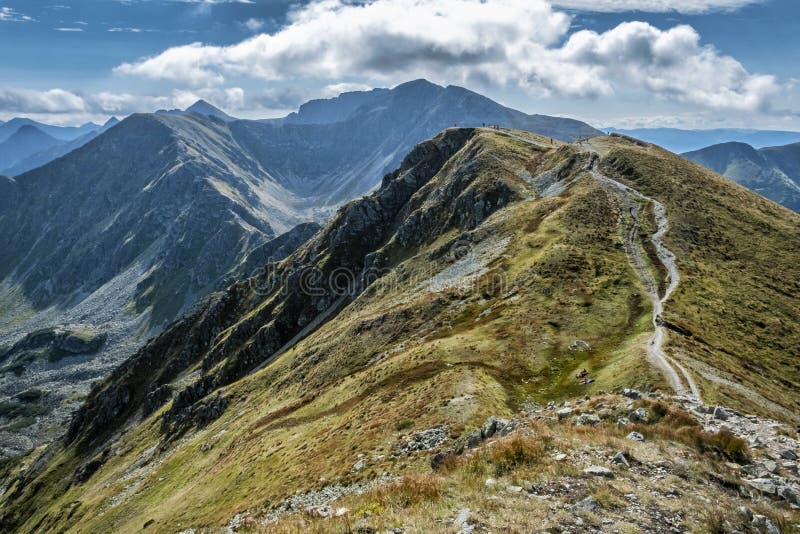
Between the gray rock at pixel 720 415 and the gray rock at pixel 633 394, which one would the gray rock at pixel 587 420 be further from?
the gray rock at pixel 720 415

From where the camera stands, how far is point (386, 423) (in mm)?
43062

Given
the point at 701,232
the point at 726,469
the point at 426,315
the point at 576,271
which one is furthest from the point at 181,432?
the point at 701,232

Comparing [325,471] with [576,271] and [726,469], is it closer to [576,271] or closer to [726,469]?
[726,469]

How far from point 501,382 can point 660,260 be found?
47.4 metres

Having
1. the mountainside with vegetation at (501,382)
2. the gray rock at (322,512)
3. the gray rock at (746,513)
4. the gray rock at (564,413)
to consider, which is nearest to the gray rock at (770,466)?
the mountainside with vegetation at (501,382)

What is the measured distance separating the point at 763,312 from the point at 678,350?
28.9 meters

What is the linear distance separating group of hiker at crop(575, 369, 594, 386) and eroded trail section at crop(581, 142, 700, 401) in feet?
20.7

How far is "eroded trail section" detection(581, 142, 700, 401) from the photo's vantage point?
41.0 meters

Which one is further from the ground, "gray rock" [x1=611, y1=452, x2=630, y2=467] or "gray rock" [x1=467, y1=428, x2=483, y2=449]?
"gray rock" [x1=611, y1=452, x2=630, y2=467]

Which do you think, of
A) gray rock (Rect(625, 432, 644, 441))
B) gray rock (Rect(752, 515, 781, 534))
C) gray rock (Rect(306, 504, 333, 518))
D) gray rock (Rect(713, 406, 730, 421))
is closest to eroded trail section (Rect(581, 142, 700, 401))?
gray rock (Rect(713, 406, 730, 421))

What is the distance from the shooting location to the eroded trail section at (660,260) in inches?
1614

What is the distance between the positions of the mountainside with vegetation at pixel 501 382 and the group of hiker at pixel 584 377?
2.51ft

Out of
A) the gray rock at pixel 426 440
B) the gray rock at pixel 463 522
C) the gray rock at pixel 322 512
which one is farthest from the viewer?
Answer: the gray rock at pixel 426 440

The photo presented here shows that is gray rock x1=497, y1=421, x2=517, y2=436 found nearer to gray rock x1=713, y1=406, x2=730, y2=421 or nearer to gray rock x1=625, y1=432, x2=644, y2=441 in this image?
gray rock x1=625, y1=432, x2=644, y2=441
